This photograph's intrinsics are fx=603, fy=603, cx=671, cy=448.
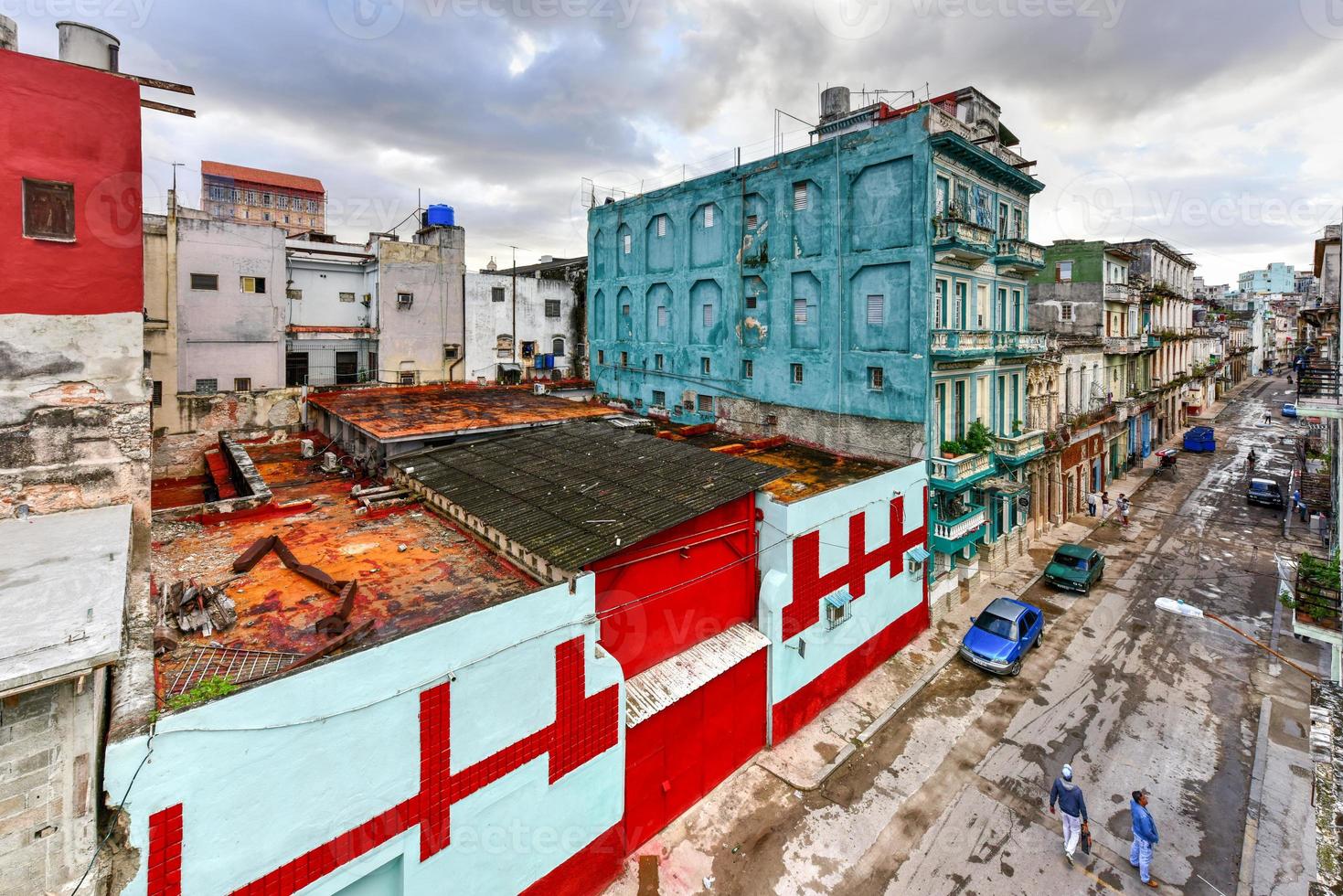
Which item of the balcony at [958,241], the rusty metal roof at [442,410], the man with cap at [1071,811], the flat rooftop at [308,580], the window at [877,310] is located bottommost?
the man with cap at [1071,811]

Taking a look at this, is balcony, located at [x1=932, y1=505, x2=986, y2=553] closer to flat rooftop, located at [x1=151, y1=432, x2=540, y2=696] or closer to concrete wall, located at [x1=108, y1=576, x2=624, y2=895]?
concrete wall, located at [x1=108, y1=576, x2=624, y2=895]

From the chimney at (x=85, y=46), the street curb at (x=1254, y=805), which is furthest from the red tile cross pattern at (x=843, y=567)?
the chimney at (x=85, y=46)

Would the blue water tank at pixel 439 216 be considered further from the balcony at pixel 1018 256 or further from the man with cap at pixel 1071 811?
the man with cap at pixel 1071 811

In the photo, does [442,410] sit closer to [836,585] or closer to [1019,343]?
[836,585]

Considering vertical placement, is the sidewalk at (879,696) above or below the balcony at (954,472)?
below

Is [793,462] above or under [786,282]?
under

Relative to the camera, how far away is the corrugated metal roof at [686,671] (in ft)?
41.1

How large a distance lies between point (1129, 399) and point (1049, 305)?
9946 millimetres

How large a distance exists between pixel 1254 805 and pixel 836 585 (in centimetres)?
1031

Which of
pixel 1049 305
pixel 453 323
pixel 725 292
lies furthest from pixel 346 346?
pixel 1049 305

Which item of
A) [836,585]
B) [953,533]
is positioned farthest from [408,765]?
[953,533]

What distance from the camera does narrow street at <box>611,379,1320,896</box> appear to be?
1231 cm

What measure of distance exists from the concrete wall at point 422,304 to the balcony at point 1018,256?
27.0 metres

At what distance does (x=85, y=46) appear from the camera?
10688mm
